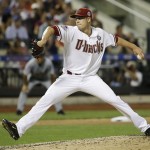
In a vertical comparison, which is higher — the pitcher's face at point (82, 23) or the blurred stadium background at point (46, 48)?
the pitcher's face at point (82, 23)

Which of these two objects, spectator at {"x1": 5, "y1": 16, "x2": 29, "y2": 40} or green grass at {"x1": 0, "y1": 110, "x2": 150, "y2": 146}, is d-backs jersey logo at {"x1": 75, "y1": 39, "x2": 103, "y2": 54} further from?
spectator at {"x1": 5, "y1": 16, "x2": 29, "y2": 40}

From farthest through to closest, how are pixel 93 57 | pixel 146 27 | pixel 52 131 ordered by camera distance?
pixel 146 27 < pixel 52 131 < pixel 93 57

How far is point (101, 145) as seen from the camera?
8398mm

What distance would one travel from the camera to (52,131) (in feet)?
Result: 37.7

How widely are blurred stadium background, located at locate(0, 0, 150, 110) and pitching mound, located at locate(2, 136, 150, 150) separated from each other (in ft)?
26.0

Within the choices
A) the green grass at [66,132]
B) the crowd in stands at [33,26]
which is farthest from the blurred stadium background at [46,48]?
the green grass at [66,132]

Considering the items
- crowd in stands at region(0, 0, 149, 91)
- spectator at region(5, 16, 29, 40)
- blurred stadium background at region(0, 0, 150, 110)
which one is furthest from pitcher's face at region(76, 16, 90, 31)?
spectator at region(5, 16, 29, 40)

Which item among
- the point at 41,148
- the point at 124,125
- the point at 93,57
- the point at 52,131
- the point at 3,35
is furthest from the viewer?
the point at 3,35

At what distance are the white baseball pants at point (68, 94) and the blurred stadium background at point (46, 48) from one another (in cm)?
760

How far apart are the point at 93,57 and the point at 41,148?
1696 millimetres

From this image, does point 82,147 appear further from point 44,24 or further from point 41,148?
point 44,24

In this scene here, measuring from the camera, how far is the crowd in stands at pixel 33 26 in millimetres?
17672

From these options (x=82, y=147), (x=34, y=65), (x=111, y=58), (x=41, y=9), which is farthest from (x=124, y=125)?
(x=41, y=9)

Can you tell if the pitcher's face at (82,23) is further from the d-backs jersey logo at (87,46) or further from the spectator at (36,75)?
the spectator at (36,75)
